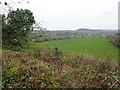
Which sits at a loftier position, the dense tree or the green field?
the dense tree

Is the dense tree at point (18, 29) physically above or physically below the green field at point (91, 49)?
above

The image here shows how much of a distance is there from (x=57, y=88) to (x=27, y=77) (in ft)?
3.09

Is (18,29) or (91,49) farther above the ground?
(18,29)

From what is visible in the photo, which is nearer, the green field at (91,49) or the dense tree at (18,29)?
the dense tree at (18,29)

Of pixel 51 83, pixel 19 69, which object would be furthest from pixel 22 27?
pixel 51 83

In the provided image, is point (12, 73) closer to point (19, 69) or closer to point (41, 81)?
point (19, 69)

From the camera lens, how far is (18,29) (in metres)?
14.5

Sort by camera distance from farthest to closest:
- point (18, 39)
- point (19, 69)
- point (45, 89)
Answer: point (18, 39) < point (19, 69) < point (45, 89)

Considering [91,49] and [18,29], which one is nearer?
[18,29]

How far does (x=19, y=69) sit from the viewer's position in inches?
143

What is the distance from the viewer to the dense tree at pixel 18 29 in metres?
13.8

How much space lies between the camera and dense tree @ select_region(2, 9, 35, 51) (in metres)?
13.8

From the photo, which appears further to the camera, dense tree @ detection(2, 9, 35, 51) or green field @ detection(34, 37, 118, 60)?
green field @ detection(34, 37, 118, 60)

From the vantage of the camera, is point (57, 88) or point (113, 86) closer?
point (57, 88)
